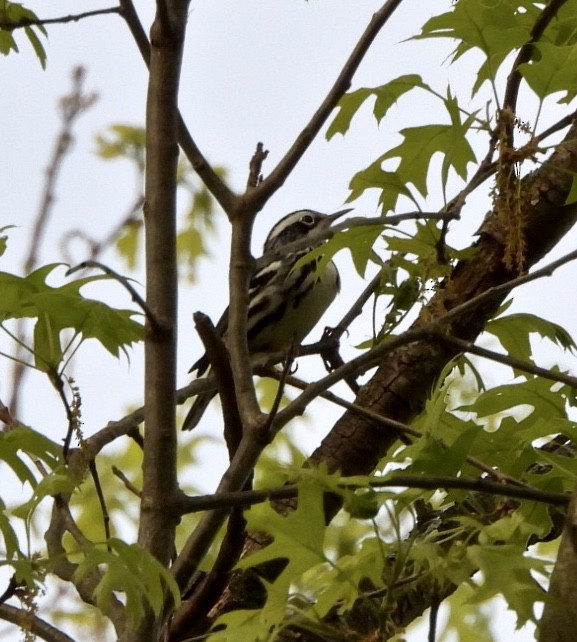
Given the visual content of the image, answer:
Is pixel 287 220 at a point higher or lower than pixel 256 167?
higher

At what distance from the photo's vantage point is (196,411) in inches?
144

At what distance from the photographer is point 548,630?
3.67ft

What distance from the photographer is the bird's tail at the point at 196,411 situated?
3.63 metres

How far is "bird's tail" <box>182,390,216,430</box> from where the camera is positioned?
3.63 m

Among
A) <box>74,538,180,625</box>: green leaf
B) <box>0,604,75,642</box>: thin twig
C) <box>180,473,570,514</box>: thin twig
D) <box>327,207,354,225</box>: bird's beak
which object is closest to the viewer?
<box>180,473,570,514</box>: thin twig

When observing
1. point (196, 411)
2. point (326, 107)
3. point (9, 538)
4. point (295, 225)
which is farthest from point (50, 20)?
point (295, 225)

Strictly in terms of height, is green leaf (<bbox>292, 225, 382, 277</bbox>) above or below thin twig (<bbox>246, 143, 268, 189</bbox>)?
below

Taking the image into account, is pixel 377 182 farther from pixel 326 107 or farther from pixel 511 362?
pixel 511 362

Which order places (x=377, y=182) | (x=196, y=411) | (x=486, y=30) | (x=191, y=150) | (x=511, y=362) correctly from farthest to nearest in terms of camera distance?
(x=196, y=411) < (x=191, y=150) < (x=377, y=182) < (x=486, y=30) < (x=511, y=362)

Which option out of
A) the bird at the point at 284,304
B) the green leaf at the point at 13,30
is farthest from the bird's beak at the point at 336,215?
the green leaf at the point at 13,30

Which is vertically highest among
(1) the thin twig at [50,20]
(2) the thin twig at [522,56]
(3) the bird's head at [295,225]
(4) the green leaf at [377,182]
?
(3) the bird's head at [295,225]

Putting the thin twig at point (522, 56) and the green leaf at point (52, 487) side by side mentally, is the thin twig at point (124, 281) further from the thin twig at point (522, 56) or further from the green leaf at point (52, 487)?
the thin twig at point (522, 56)

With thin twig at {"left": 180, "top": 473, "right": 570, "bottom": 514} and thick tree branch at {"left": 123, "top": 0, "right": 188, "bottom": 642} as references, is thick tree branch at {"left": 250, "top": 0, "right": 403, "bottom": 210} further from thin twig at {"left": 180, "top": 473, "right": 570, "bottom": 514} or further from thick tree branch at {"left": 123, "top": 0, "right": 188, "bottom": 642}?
thin twig at {"left": 180, "top": 473, "right": 570, "bottom": 514}

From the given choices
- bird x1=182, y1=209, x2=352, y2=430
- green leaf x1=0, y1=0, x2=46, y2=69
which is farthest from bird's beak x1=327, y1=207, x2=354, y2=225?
green leaf x1=0, y1=0, x2=46, y2=69
